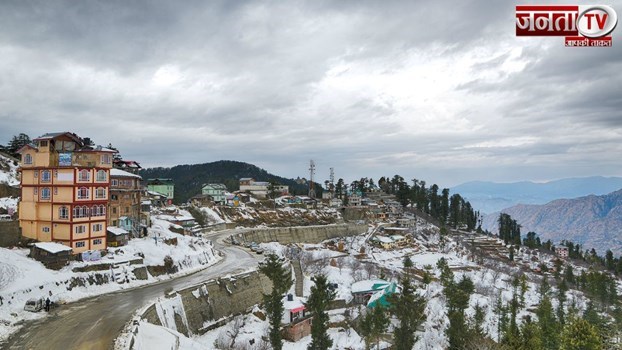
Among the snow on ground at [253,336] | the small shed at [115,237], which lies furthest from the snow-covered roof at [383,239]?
the small shed at [115,237]

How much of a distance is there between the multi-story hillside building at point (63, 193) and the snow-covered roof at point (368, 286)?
35.2 meters

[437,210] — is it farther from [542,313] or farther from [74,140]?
[74,140]

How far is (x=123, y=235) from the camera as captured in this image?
49.0m

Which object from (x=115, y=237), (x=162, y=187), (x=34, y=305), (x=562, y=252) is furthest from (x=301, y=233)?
(x=562, y=252)

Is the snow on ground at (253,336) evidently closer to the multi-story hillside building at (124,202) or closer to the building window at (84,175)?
the building window at (84,175)

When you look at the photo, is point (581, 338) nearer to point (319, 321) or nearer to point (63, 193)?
point (319, 321)

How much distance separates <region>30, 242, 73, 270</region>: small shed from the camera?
38.3 m

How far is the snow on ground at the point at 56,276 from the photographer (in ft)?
99.9

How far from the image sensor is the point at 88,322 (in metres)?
29.2

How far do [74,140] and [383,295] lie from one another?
4366cm

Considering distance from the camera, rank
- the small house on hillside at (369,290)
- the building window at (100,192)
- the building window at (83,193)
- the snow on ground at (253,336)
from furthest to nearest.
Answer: the small house on hillside at (369,290), the building window at (100,192), the building window at (83,193), the snow on ground at (253,336)

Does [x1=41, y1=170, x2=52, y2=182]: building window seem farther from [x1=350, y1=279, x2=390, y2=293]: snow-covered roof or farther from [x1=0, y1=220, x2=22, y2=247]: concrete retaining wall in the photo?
[x1=350, y1=279, x2=390, y2=293]: snow-covered roof

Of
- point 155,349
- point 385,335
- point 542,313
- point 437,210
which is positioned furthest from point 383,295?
point 437,210

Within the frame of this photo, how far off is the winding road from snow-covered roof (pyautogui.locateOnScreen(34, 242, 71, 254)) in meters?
6.78
